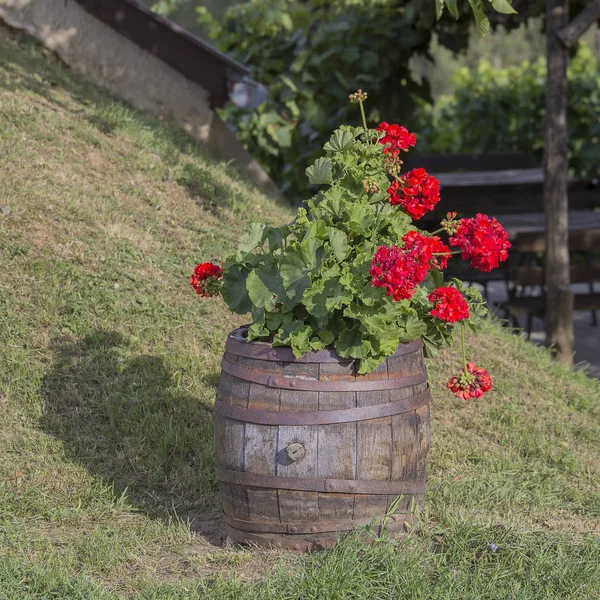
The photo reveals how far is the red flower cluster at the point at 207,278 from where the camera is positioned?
4352 mm

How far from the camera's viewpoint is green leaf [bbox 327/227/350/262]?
3.80 m

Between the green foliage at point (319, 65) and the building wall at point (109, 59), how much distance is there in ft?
4.98

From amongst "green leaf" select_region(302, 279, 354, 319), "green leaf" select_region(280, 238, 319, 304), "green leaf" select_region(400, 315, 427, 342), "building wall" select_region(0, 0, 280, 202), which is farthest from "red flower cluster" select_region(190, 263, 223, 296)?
"building wall" select_region(0, 0, 280, 202)

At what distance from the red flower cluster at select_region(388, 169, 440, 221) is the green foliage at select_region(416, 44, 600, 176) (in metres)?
12.0

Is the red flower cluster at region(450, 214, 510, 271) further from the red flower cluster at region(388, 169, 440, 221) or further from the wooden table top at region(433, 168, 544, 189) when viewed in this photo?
the wooden table top at region(433, 168, 544, 189)

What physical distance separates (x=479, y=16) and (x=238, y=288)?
1588 mm

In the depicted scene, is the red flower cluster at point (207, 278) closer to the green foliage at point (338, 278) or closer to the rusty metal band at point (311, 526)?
the green foliage at point (338, 278)

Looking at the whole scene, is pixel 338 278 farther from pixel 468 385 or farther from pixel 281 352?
pixel 468 385

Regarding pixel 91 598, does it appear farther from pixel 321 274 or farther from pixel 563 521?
pixel 563 521

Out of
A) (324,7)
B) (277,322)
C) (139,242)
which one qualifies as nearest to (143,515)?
(277,322)

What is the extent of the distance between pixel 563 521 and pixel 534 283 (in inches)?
166

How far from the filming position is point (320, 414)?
3732mm

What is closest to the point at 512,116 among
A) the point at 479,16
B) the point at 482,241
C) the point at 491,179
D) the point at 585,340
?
the point at 491,179

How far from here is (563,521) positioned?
15.3ft
